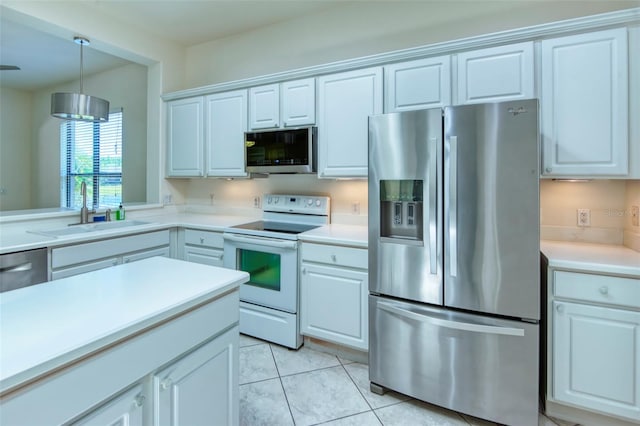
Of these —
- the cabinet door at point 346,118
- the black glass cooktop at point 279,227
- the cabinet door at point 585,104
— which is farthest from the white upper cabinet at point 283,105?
the cabinet door at point 585,104

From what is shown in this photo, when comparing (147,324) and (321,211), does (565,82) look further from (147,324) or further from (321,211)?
(147,324)

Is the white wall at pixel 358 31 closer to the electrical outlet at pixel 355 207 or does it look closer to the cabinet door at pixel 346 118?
the cabinet door at pixel 346 118

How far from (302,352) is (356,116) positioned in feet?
6.35

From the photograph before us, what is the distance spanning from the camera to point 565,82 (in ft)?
6.09

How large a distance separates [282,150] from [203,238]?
3.64 ft

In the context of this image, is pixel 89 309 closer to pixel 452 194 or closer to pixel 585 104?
pixel 452 194

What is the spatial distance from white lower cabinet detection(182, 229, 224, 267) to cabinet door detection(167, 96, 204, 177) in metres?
0.75

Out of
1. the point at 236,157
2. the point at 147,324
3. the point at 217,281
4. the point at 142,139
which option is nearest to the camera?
the point at 147,324

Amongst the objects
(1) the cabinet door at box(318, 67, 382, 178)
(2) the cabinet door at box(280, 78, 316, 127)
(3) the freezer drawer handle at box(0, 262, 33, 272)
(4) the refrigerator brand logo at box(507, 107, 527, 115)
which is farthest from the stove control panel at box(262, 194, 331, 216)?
(3) the freezer drawer handle at box(0, 262, 33, 272)

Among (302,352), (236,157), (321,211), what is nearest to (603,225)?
(321,211)

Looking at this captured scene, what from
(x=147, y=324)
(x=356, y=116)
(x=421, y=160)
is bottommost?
(x=147, y=324)

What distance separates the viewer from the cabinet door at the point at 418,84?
2.16 m

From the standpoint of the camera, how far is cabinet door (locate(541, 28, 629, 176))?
1.75m

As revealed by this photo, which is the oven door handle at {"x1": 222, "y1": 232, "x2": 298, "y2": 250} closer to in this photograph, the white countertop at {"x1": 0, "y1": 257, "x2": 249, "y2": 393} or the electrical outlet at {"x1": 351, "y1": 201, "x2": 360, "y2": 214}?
the electrical outlet at {"x1": 351, "y1": 201, "x2": 360, "y2": 214}
